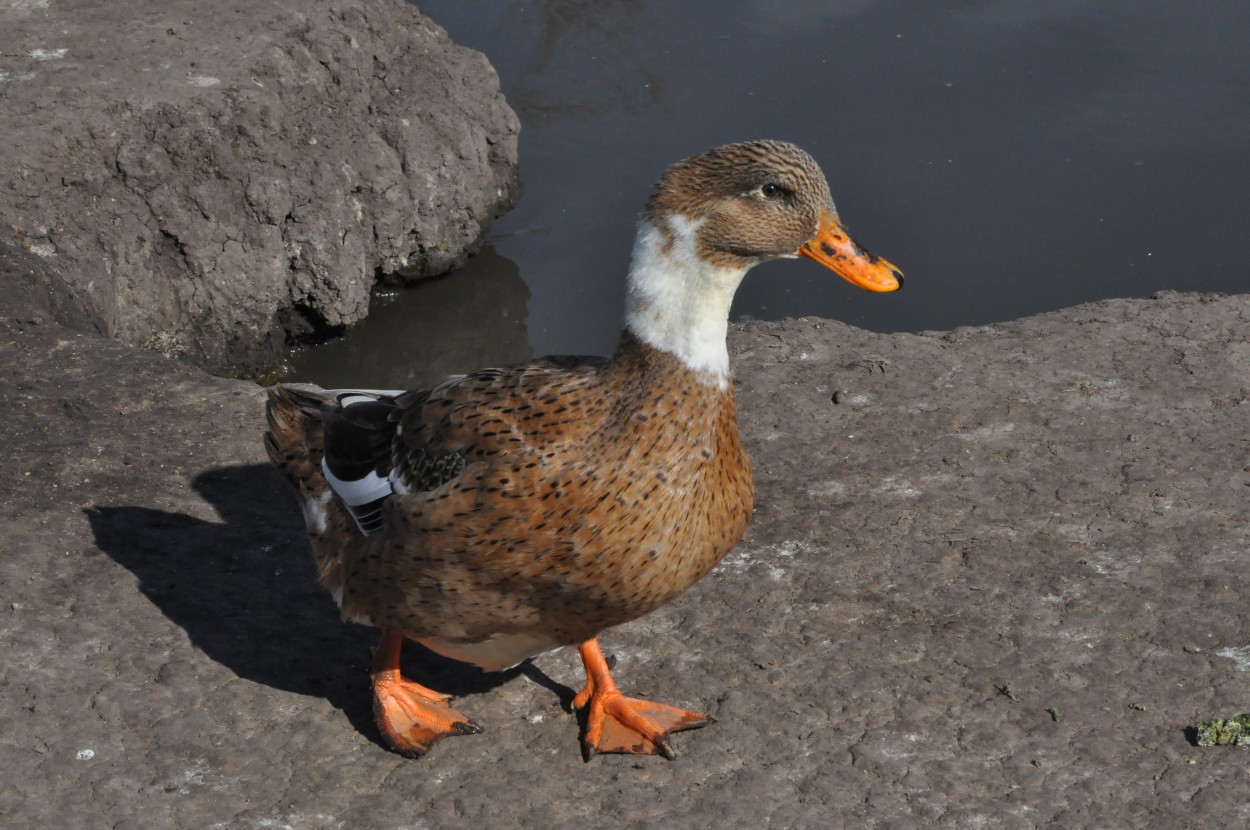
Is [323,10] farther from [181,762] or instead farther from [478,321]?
[181,762]

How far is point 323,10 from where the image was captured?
300 inches

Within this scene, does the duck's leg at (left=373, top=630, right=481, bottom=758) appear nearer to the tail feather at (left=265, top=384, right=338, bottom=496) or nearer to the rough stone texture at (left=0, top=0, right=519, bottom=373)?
the tail feather at (left=265, top=384, right=338, bottom=496)

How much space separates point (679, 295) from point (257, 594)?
1.88 m

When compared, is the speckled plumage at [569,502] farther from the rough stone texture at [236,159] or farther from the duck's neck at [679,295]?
the rough stone texture at [236,159]

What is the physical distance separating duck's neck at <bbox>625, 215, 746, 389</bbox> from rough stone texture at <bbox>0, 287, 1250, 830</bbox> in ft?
3.74

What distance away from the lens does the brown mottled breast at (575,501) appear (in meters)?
3.54

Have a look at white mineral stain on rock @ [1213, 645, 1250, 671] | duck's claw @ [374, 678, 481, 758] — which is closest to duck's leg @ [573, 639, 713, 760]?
duck's claw @ [374, 678, 481, 758]

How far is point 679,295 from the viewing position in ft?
11.5

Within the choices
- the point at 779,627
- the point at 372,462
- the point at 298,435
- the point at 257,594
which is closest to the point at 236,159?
the point at 298,435

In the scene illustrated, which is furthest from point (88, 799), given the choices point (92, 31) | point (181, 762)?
point (92, 31)

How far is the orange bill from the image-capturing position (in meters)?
3.59

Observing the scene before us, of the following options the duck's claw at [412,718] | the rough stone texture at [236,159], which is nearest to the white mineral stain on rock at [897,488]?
the duck's claw at [412,718]

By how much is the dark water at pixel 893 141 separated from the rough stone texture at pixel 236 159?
0.43 meters

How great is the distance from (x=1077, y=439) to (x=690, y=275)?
2.40 metres
